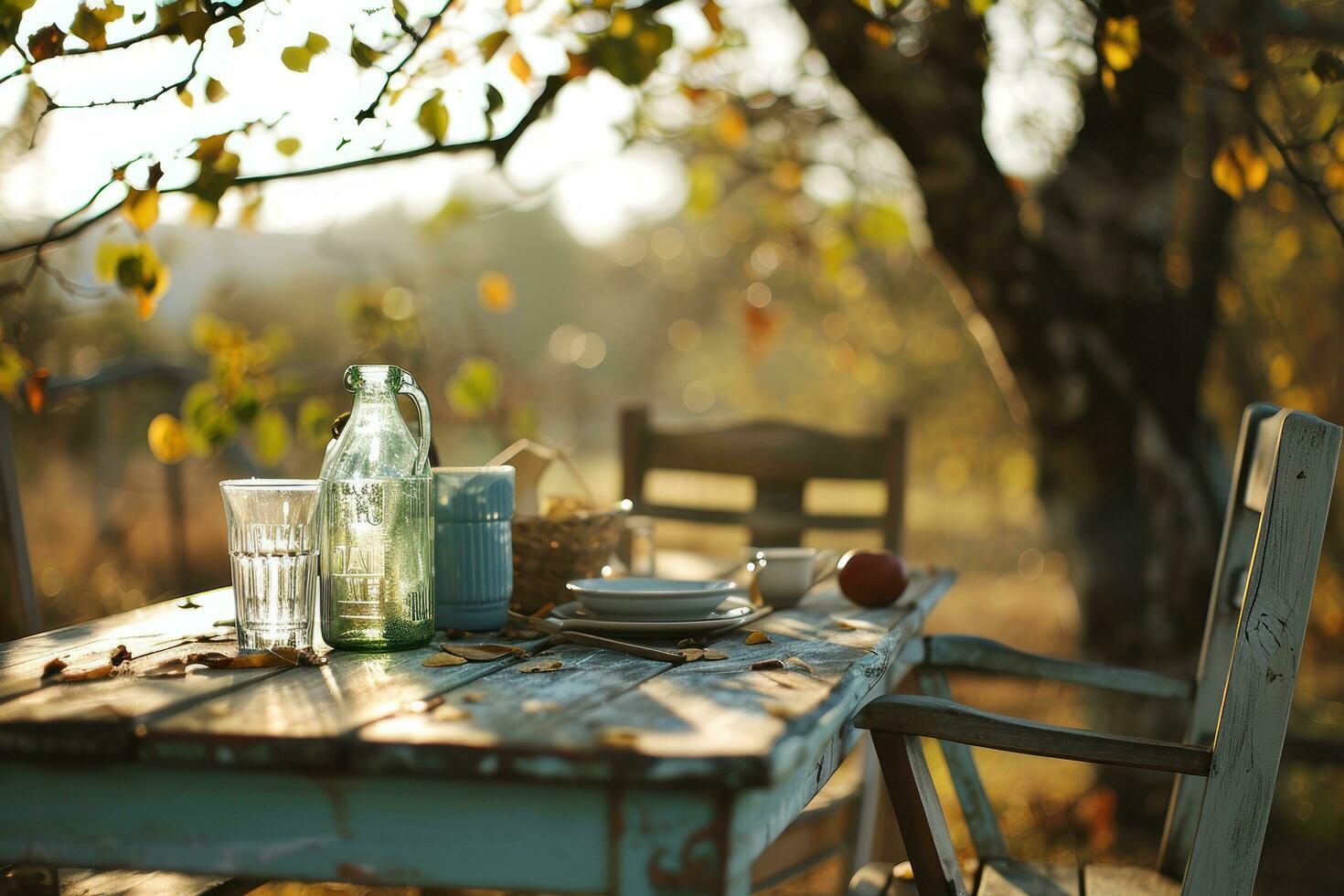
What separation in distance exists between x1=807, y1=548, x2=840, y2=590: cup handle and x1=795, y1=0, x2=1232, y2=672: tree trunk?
149 centimetres

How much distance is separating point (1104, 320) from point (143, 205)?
8.32 feet

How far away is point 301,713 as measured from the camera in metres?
1.06

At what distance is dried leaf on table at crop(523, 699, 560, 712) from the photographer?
3.56ft

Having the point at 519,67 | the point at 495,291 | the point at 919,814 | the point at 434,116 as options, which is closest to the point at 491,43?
the point at 519,67

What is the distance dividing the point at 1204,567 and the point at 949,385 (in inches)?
153

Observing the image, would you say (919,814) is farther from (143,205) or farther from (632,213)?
(632,213)

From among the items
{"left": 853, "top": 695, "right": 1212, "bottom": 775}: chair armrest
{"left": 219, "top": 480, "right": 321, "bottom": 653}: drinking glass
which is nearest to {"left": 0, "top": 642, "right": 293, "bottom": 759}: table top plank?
{"left": 219, "top": 480, "right": 321, "bottom": 653}: drinking glass

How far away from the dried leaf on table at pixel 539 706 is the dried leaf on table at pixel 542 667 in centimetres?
15

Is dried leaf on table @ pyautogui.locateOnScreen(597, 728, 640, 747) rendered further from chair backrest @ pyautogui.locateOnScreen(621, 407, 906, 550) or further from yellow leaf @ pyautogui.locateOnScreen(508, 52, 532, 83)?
chair backrest @ pyautogui.locateOnScreen(621, 407, 906, 550)

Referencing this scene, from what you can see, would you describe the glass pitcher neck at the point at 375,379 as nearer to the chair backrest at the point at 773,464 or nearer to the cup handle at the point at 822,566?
Result: the cup handle at the point at 822,566

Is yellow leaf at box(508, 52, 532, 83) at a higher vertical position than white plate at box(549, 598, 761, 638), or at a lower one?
higher

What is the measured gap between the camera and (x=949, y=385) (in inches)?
284

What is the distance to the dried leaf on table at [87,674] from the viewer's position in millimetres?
1240

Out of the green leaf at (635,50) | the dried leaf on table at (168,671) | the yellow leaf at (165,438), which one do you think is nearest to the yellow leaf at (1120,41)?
the green leaf at (635,50)
